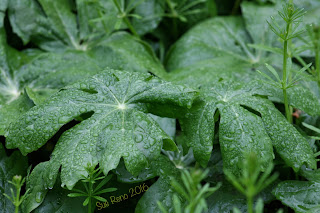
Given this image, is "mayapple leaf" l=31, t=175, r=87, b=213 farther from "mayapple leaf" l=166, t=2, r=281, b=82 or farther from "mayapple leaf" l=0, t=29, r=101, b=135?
"mayapple leaf" l=166, t=2, r=281, b=82

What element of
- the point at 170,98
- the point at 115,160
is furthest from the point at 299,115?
the point at 115,160

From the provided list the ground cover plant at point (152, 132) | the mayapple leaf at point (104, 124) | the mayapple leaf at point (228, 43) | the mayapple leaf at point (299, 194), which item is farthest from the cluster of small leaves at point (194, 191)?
the mayapple leaf at point (228, 43)

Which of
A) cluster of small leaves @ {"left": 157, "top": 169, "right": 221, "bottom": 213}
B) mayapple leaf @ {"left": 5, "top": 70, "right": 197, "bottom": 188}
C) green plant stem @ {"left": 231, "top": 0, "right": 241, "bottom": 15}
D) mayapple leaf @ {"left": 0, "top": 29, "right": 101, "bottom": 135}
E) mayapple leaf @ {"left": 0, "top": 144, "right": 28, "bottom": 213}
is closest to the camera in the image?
cluster of small leaves @ {"left": 157, "top": 169, "right": 221, "bottom": 213}

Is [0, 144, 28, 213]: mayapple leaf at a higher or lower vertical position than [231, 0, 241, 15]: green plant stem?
lower

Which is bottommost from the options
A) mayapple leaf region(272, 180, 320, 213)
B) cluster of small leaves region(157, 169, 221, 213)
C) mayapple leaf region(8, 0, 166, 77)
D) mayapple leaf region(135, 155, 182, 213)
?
mayapple leaf region(135, 155, 182, 213)

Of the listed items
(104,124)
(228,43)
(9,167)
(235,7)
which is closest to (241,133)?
(104,124)

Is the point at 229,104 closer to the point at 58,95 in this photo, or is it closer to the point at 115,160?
the point at 115,160

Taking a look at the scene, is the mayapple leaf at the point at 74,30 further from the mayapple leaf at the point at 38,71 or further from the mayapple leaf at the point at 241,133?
the mayapple leaf at the point at 241,133

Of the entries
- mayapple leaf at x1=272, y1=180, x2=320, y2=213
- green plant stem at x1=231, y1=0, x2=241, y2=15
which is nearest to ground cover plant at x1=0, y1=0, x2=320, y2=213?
mayapple leaf at x1=272, y1=180, x2=320, y2=213
